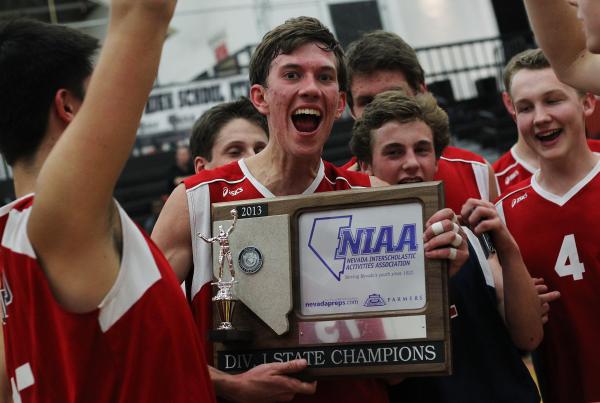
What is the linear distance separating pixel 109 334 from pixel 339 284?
105 cm

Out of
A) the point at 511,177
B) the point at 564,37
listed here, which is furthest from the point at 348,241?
the point at 511,177

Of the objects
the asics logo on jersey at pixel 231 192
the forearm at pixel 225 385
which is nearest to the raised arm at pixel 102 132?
the forearm at pixel 225 385

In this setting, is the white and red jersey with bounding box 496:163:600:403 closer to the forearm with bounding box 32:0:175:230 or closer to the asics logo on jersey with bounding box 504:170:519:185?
the asics logo on jersey with bounding box 504:170:519:185

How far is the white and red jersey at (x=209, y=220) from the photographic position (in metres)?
3.31

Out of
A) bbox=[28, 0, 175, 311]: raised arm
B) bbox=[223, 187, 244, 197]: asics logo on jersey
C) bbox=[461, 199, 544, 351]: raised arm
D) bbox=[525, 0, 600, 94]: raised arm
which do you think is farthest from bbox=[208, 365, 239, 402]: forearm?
bbox=[525, 0, 600, 94]: raised arm

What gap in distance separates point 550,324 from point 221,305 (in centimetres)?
166

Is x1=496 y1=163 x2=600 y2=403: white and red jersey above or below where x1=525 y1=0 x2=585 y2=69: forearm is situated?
below

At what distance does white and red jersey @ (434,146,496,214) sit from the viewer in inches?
175

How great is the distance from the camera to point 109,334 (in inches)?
86.1

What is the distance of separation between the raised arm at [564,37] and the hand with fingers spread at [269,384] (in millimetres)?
1318

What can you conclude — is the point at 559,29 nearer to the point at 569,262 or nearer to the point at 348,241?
the point at 348,241

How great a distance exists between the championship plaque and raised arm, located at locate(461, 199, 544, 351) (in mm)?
420

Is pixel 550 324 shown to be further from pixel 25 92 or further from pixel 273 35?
pixel 25 92

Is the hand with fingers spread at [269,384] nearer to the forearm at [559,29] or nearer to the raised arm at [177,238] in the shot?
the raised arm at [177,238]
